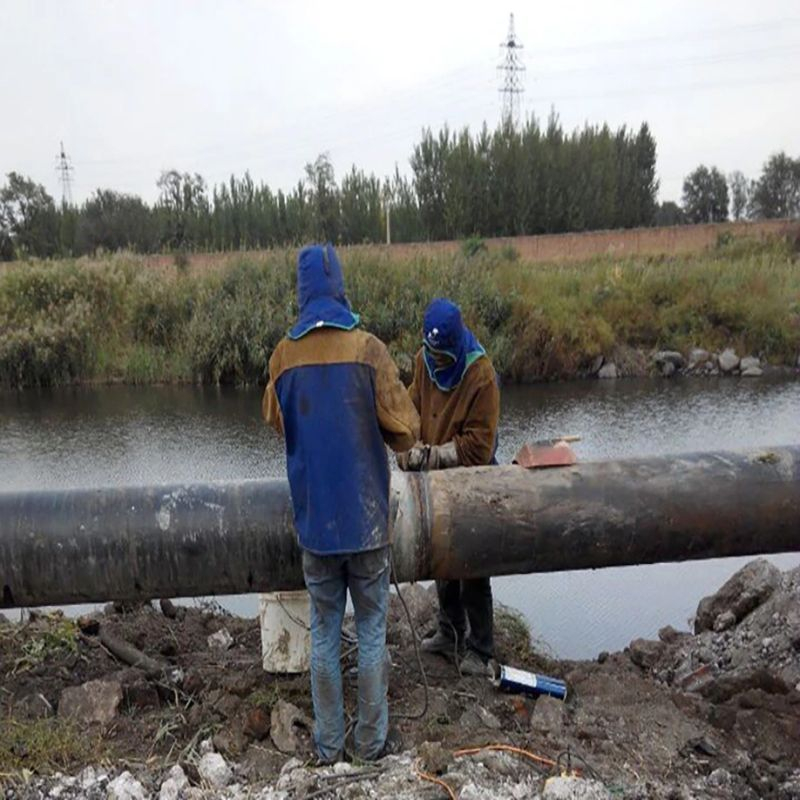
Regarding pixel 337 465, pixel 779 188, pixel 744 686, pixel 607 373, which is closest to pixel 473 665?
pixel 744 686

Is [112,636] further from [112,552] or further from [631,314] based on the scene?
[631,314]

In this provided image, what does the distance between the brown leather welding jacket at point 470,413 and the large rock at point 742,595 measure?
2.32 meters

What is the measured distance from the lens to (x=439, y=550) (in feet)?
11.4

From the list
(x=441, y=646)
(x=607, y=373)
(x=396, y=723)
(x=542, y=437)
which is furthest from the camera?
(x=607, y=373)

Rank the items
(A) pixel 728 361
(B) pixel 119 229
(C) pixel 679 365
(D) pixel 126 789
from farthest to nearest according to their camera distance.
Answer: (B) pixel 119 229 < (C) pixel 679 365 < (A) pixel 728 361 < (D) pixel 126 789

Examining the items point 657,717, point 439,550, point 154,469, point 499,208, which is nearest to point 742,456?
point 657,717

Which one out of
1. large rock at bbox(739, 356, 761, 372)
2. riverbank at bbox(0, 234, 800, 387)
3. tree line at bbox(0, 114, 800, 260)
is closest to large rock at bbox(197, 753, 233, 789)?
riverbank at bbox(0, 234, 800, 387)

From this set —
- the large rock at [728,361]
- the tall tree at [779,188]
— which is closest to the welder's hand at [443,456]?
the large rock at [728,361]

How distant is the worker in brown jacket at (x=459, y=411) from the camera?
3.69m

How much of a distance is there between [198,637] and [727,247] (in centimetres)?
2628

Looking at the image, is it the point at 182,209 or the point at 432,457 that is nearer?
the point at 432,457

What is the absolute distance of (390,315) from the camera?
18.0 metres

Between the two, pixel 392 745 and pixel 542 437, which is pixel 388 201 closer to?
pixel 542 437

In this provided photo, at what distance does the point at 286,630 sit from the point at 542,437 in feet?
29.4
